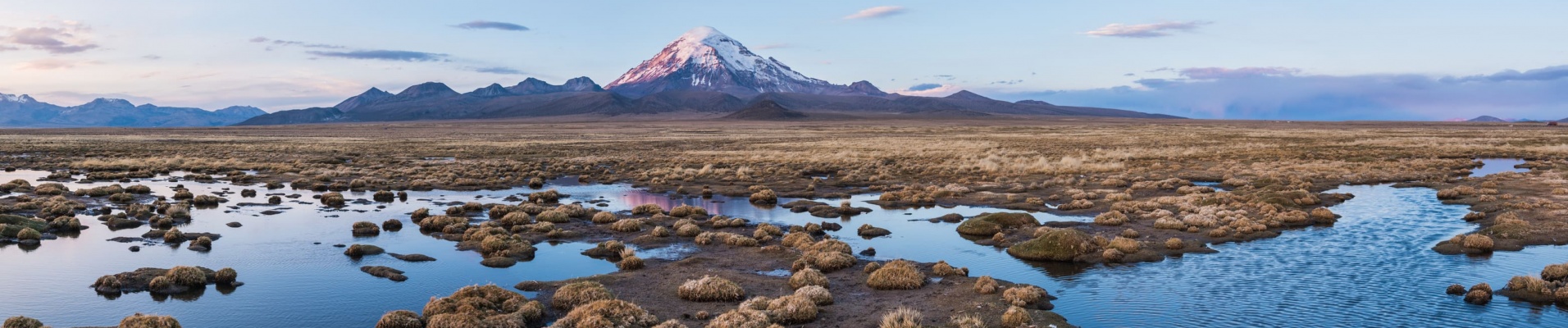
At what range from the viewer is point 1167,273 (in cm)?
2255

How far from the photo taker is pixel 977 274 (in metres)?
22.9

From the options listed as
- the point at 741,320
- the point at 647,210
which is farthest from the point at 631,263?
the point at 647,210

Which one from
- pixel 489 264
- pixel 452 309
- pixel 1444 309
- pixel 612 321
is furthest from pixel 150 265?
pixel 1444 309

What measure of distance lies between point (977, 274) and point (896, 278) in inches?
127

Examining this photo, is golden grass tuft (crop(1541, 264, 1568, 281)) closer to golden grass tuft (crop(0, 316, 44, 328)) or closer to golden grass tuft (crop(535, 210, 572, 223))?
golden grass tuft (crop(535, 210, 572, 223))

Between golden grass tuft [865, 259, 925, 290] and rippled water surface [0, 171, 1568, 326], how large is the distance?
9.42ft

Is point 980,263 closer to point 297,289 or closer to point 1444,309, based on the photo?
point 1444,309

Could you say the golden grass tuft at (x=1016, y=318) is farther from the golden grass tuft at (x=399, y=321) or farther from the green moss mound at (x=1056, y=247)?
the golden grass tuft at (x=399, y=321)

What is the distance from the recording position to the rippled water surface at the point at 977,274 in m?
18.4

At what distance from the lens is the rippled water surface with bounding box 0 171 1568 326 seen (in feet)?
60.3

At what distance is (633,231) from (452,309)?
42.6 ft

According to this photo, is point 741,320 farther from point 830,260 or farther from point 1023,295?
point 830,260

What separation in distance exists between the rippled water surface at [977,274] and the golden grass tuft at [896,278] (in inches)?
113

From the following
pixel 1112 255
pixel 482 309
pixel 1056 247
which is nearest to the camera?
pixel 482 309
